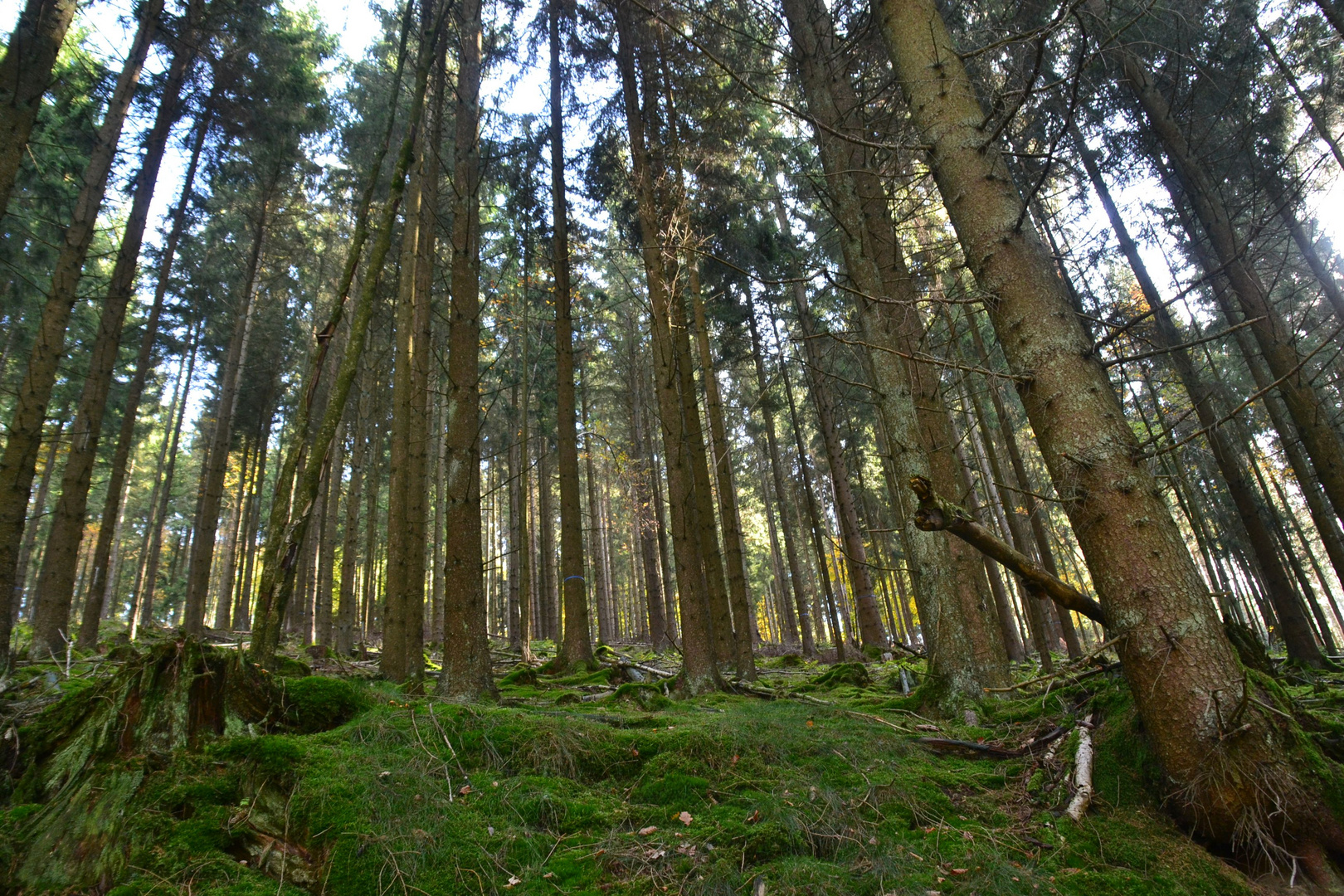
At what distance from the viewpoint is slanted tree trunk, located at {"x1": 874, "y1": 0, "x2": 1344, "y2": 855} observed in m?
2.37

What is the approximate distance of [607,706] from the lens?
5961mm

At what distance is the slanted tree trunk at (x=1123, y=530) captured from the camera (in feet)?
7.76

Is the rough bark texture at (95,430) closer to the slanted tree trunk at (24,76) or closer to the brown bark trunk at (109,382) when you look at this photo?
the brown bark trunk at (109,382)

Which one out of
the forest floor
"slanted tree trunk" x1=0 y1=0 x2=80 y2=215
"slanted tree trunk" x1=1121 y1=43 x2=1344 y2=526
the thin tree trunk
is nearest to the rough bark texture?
the thin tree trunk

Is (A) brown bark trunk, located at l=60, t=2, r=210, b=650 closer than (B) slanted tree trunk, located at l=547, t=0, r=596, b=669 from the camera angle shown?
Yes

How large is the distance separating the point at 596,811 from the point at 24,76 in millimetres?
8308

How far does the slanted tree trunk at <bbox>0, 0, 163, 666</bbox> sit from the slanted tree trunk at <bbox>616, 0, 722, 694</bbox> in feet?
20.7

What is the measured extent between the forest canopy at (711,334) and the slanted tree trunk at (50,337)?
4cm

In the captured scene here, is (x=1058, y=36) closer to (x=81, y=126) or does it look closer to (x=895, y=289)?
(x=895, y=289)

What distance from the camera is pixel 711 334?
16219mm

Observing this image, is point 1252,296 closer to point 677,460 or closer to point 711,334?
point 677,460

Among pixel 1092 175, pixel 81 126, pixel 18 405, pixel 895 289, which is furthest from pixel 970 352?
pixel 81 126

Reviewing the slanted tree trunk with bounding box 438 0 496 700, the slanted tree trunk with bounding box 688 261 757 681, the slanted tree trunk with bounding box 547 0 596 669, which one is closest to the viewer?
the slanted tree trunk with bounding box 438 0 496 700

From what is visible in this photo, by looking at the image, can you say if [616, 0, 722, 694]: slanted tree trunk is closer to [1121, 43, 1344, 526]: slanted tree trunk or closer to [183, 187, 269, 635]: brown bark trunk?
[1121, 43, 1344, 526]: slanted tree trunk
